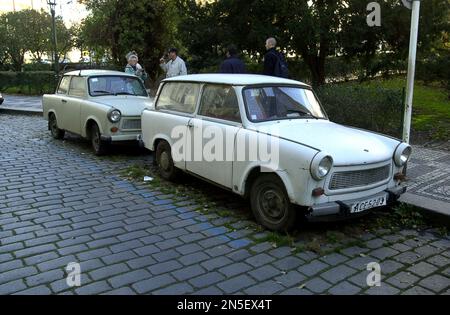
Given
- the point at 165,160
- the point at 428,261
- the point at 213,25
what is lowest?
the point at 428,261

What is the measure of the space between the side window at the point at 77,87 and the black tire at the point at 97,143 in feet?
2.86

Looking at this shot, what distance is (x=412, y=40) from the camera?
20.5ft

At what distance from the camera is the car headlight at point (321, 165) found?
4.29 meters

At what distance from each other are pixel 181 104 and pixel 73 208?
211 centimetres

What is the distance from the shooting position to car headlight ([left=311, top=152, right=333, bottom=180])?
4.29 metres

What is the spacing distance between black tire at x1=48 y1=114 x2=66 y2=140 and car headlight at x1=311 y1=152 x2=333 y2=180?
297 inches

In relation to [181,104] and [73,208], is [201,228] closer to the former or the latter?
[73,208]

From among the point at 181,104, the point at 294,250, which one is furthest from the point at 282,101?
the point at 294,250

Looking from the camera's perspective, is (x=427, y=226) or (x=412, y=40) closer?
(x=427, y=226)

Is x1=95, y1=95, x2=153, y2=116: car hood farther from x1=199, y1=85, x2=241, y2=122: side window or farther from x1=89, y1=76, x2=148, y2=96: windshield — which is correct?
x1=199, y1=85, x2=241, y2=122: side window

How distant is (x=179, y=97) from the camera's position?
6.58 m

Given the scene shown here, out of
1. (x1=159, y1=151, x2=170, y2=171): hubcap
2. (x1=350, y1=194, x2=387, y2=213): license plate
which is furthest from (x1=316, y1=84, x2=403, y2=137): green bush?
(x1=159, y1=151, x2=170, y2=171): hubcap

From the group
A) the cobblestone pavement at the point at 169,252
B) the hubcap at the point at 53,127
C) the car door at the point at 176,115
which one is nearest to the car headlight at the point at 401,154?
the cobblestone pavement at the point at 169,252

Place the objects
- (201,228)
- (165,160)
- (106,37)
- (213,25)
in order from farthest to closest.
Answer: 1. (106,37)
2. (213,25)
3. (165,160)
4. (201,228)
